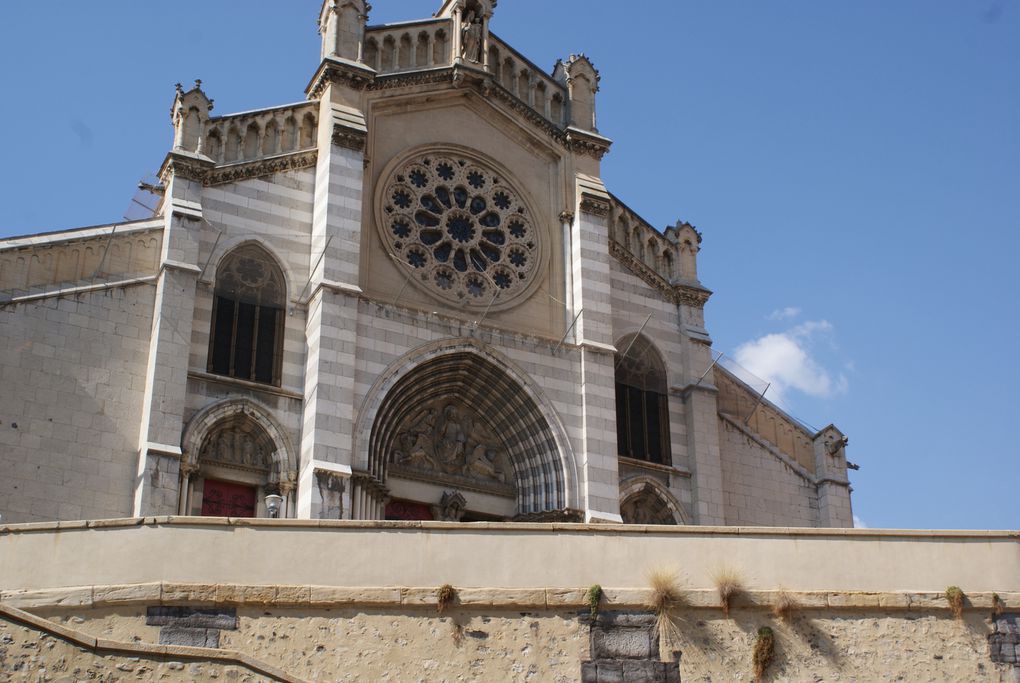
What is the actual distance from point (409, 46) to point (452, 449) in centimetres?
873

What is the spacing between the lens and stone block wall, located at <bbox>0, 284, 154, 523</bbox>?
2422 cm

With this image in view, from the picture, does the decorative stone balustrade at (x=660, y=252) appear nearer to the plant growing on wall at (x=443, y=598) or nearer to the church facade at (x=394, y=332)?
the church facade at (x=394, y=332)

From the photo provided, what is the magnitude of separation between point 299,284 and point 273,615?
11860 mm

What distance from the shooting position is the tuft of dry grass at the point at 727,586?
18.3 m

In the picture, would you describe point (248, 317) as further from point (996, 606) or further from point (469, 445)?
point (996, 606)

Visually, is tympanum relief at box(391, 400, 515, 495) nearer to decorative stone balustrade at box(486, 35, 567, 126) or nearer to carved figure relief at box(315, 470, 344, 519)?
carved figure relief at box(315, 470, 344, 519)

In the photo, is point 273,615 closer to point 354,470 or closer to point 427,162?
point 354,470

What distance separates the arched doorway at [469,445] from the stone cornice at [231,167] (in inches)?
Answer: 186

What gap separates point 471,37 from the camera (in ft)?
105

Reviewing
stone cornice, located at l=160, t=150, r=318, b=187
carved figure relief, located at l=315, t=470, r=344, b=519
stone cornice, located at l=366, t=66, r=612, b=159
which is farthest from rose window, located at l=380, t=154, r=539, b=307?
carved figure relief, located at l=315, t=470, r=344, b=519

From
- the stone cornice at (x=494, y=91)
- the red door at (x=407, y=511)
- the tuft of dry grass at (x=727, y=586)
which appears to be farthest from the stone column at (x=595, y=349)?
the tuft of dry grass at (x=727, y=586)

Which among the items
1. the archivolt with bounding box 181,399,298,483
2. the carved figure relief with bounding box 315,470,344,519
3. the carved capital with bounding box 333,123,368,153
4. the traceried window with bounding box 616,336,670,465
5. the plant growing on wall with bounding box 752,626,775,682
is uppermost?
the carved capital with bounding box 333,123,368,153

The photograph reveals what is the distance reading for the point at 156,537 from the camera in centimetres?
1736

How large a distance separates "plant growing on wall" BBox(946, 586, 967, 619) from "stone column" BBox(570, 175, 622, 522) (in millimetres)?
10052
